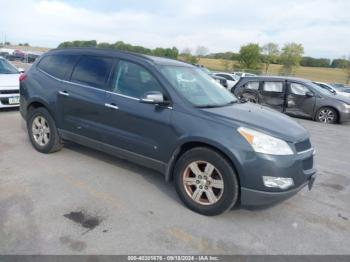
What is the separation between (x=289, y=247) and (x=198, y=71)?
2.82 m

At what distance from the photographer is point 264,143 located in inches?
128

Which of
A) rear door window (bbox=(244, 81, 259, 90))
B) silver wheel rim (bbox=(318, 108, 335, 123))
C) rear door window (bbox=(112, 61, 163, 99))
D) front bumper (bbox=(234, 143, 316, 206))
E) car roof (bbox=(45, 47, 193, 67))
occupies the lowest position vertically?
silver wheel rim (bbox=(318, 108, 335, 123))

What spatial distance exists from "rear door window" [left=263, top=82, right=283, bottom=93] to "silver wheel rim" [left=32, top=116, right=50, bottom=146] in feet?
28.5

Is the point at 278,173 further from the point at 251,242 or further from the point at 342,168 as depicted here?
the point at 342,168

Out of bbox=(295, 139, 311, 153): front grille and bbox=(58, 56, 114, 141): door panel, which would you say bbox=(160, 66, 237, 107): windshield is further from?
bbox=(295, 139, 311, 153): front grille

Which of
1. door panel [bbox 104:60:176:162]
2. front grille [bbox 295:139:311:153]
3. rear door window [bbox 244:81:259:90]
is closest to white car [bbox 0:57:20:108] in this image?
door panel [bbox 104:60:176:162]

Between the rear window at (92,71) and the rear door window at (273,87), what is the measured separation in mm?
8453

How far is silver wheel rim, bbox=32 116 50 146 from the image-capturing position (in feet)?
16.9

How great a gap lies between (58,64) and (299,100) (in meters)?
8.73

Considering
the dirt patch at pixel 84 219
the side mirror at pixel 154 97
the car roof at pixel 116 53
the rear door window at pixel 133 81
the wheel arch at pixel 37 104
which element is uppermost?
the car roof at pixel 116 53

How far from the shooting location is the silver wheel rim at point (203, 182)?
3.45 metres

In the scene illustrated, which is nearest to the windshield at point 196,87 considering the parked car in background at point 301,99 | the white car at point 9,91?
the white car at point 9,91

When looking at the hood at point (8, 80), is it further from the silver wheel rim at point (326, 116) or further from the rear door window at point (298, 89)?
the silver wheel rim at point (326, 116)

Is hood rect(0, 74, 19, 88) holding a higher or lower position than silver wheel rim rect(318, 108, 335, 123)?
higher
